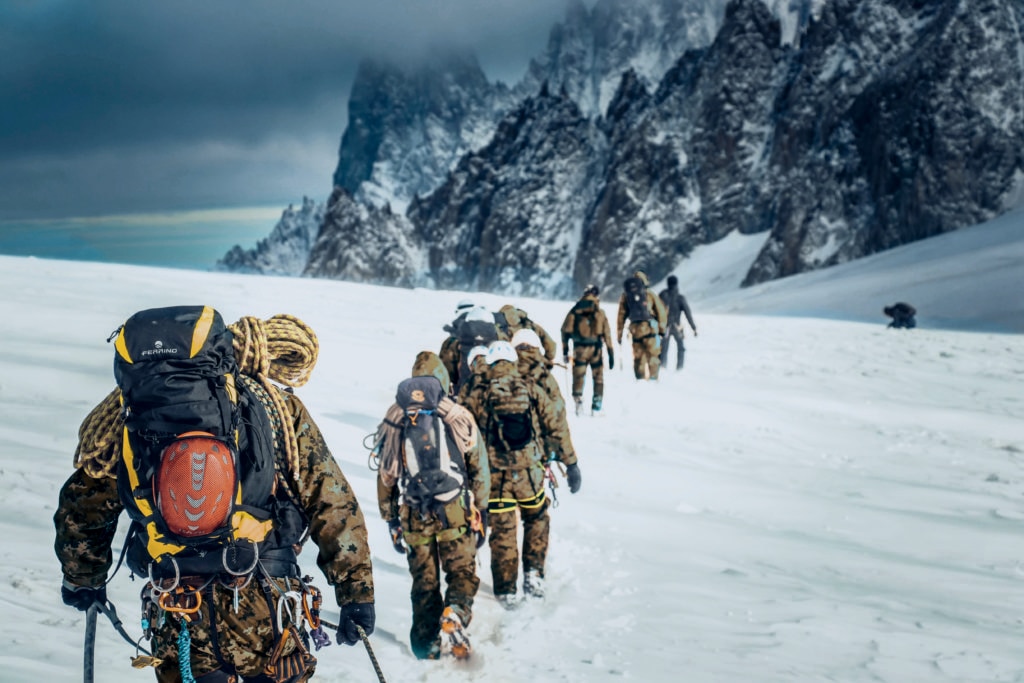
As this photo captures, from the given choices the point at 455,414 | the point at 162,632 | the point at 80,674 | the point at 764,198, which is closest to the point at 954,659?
the point at 455,414

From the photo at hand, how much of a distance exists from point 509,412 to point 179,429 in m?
3.05

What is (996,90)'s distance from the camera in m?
65.9

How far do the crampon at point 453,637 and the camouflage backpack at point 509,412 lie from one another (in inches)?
51.1

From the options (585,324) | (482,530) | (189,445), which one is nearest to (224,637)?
(189,445)

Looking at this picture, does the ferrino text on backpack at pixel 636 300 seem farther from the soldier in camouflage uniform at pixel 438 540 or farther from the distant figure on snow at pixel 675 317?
the soldier in camouflage uniform at pixel 438 540

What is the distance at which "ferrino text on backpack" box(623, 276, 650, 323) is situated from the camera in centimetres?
1282

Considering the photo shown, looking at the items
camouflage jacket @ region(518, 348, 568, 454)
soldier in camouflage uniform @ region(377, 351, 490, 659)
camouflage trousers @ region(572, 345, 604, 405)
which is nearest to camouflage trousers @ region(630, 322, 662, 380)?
camouflage trousers @ region(572, 345, 604, 405)

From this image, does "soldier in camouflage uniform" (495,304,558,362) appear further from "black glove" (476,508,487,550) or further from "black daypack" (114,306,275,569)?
"black daypack" (114,306,275,569)

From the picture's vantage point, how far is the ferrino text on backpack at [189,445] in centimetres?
227

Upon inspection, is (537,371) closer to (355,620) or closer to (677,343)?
(355,620)

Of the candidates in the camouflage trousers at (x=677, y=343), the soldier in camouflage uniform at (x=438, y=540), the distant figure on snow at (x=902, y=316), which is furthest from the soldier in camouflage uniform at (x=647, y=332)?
the distant figure on snow at (x=902, y=316)

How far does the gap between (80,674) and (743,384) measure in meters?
13.0

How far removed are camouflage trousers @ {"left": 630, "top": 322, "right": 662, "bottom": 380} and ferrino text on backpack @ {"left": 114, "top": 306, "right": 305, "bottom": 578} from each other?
11.2m

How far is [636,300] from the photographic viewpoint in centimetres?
1300
